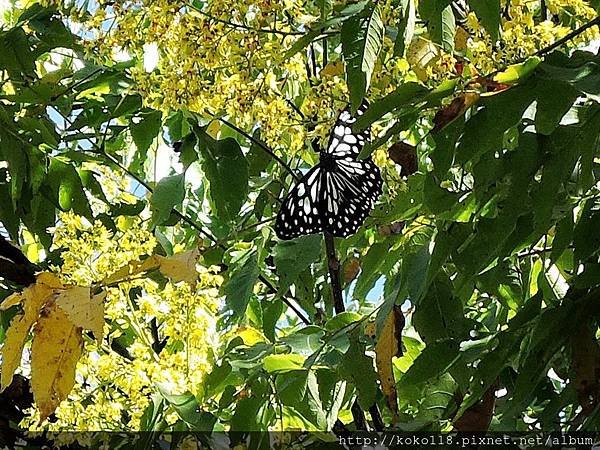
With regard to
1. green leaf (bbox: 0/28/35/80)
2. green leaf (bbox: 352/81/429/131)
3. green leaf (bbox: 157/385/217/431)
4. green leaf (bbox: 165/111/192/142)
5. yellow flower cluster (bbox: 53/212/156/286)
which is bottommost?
green leaf (bbox: 157/385/217/431)

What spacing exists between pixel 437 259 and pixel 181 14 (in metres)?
0.34

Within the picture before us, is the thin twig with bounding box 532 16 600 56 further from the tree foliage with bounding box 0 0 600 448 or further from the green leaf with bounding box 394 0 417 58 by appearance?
the green leaf with bounding box 394 0 417 58

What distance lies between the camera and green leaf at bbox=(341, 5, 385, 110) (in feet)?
2.41

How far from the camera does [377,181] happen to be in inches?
49.9

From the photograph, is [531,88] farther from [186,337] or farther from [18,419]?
[18,419]

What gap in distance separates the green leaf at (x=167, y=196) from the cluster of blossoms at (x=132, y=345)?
118 millimetres

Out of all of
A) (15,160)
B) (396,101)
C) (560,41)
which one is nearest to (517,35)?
(560,41)

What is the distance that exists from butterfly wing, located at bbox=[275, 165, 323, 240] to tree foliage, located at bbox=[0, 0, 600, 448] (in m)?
0.09

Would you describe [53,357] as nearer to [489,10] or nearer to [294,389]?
[294,389]

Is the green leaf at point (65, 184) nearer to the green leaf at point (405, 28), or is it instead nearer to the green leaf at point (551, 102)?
the green leaf at point (405, 28)

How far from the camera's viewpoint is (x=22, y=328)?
2.66ft

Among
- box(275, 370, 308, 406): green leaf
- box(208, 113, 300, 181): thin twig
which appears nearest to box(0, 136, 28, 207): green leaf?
box(208, 113, 300, 181): thin twig

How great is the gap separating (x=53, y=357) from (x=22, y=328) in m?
0.04

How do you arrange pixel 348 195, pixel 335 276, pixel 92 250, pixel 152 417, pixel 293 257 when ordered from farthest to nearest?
pixel 348 195 → pixel 335 276 → pixel 293 257 → pixel 92 250 → pixel 152 417
